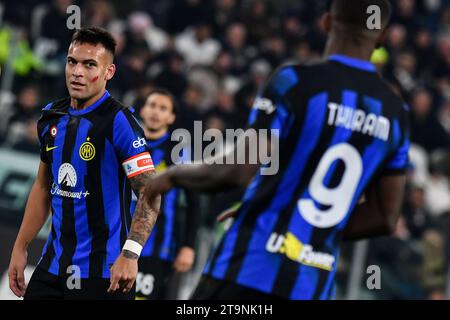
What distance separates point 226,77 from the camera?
14.5 metres

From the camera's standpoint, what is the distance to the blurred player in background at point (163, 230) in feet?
25.8

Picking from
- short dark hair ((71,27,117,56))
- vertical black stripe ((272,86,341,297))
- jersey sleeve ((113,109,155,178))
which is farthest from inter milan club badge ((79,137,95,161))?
vertical black stripe ((272,86,341,297))

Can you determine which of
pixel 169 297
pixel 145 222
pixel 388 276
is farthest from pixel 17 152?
pixel 145 222

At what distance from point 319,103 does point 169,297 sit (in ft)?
15.2

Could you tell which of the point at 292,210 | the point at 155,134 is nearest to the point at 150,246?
the point at 155,134

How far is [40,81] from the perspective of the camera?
13.0 m

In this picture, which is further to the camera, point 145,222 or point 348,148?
point 145,222

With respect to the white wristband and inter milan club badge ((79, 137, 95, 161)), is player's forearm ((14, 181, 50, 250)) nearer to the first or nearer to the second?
inter milan club badge ((79, 137, 95, 161))

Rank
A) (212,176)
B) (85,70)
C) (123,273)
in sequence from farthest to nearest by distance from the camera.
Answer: (85,70)
(123,273)
(212,176)

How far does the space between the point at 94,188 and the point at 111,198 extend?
111 millimetres

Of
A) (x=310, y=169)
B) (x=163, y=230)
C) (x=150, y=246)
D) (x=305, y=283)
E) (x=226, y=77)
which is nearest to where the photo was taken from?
(x=310, y=169)

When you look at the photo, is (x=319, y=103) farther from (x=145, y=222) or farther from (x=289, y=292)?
(x=145, y=222)

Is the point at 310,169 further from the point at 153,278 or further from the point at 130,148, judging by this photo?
the point at 153,278

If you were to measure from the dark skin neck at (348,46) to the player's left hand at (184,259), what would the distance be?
435 cm
